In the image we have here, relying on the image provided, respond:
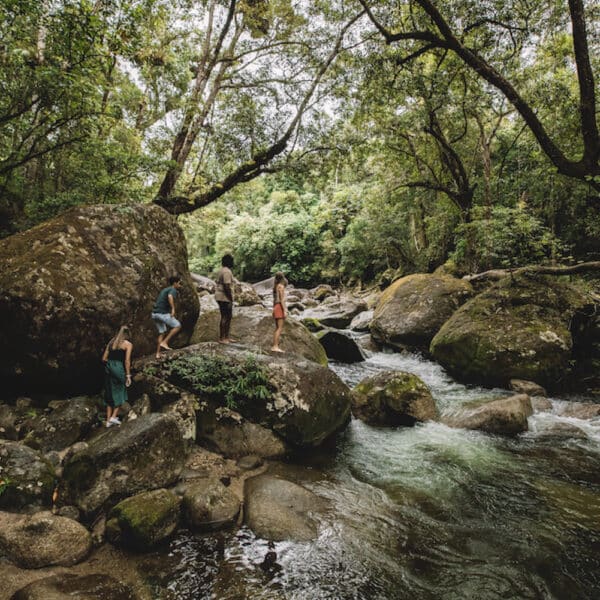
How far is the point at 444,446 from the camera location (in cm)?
628

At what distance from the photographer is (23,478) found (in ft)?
12.5

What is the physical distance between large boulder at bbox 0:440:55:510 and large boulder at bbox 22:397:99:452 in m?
0.62

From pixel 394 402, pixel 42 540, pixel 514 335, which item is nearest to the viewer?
pixel 42 540

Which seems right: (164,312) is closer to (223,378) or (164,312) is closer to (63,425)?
(223,378)

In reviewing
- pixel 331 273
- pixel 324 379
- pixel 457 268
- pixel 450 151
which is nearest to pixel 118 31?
pixel 324 379

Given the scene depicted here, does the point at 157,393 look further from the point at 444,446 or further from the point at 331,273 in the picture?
the point at 331,273

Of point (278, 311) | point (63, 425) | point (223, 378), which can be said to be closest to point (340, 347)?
point (278, 311)

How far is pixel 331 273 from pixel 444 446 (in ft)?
89.6

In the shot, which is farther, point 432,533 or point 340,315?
point 340,315

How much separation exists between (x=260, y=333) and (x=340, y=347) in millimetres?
3725

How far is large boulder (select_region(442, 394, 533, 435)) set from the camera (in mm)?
6699

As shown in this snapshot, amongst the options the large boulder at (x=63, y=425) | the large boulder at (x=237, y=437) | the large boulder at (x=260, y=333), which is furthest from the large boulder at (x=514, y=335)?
the large boulder at (x=63, y=425)

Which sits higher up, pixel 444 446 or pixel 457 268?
pixel 457 268

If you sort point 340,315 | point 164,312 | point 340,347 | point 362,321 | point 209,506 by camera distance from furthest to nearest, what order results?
point 340,315 → point 362,321 → point 340,347 → point 164,312 → point 209,506
